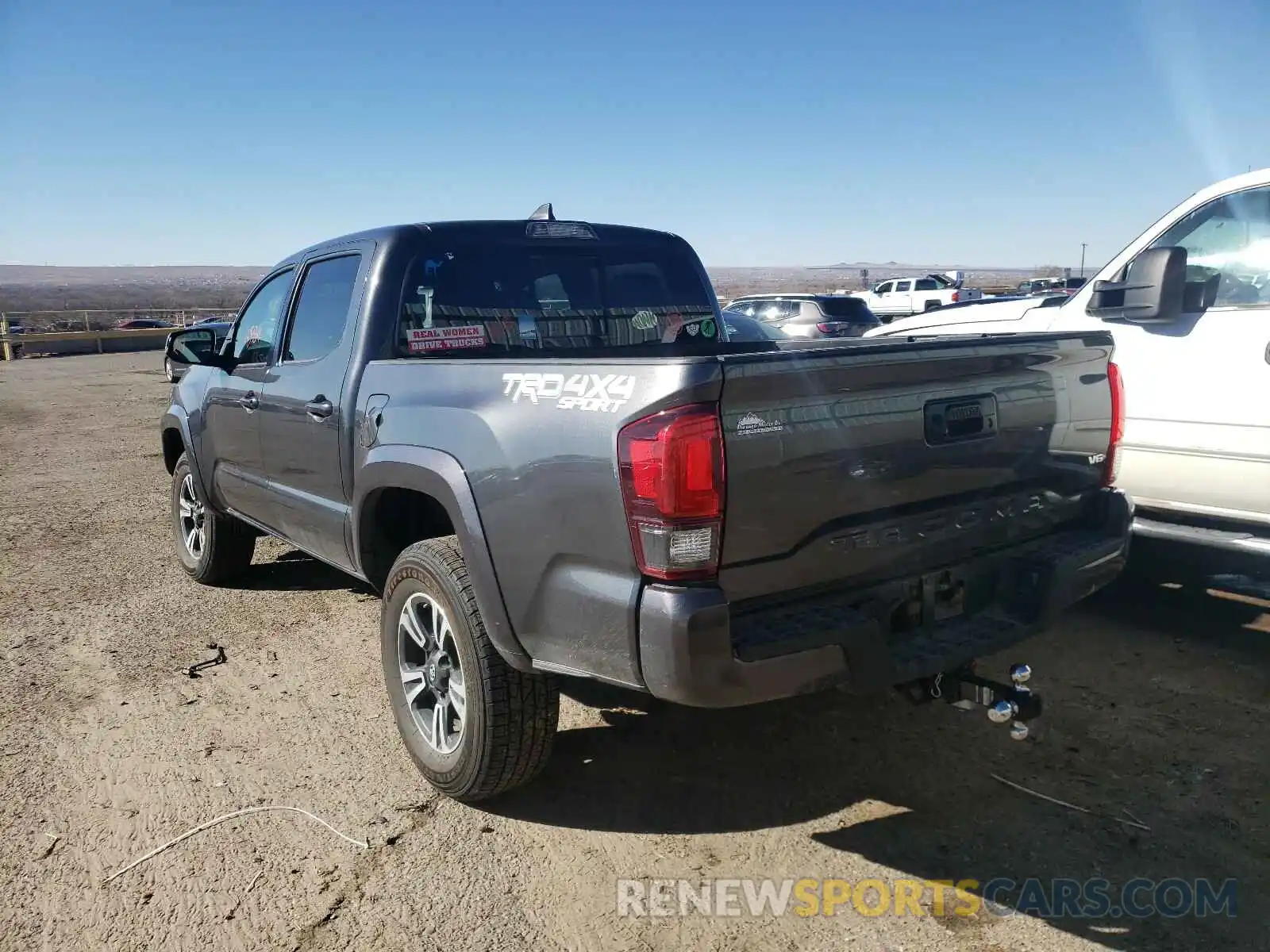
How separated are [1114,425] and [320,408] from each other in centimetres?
313

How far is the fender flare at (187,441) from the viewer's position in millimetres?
5578

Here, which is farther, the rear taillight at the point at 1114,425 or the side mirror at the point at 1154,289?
the side mirror at the point at 1154,289

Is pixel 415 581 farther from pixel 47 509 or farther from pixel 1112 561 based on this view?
pixel 47 509

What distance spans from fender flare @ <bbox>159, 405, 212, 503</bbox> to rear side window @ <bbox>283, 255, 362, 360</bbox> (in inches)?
56.4

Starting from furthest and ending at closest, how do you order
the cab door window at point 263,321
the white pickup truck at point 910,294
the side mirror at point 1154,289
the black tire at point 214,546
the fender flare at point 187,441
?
1. the white pickup truck at point 910,294
2. the black tire at point 214,546
3. the fender flare at point 187,441
4. the cab door window at point 263,321
5. the side mirror at point 1154,289

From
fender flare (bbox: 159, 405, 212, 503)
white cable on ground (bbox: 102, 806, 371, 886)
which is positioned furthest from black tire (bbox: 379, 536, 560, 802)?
fender flare (bbox: 159, 405, 212, 503)

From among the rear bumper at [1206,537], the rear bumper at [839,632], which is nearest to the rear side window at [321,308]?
the rear bumper at [839,632]

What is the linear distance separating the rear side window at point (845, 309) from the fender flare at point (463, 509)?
59.5 feet

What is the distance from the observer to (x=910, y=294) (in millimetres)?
40031

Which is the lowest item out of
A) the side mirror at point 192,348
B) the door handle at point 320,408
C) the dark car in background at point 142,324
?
the dark car in background at point 142,324

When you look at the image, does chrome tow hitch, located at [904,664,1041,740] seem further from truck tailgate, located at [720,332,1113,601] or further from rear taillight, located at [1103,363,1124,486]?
rear taillight, located at [1103,363,1124,486]

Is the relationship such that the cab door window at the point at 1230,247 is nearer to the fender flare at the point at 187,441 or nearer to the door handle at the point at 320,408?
the door handle at the point at 320,408

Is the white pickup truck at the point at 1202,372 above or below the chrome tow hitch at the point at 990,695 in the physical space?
above

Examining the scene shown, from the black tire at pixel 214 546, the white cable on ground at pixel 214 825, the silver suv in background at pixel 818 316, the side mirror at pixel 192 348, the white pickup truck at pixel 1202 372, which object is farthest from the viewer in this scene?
the silver suv in background at pixel 818 316
